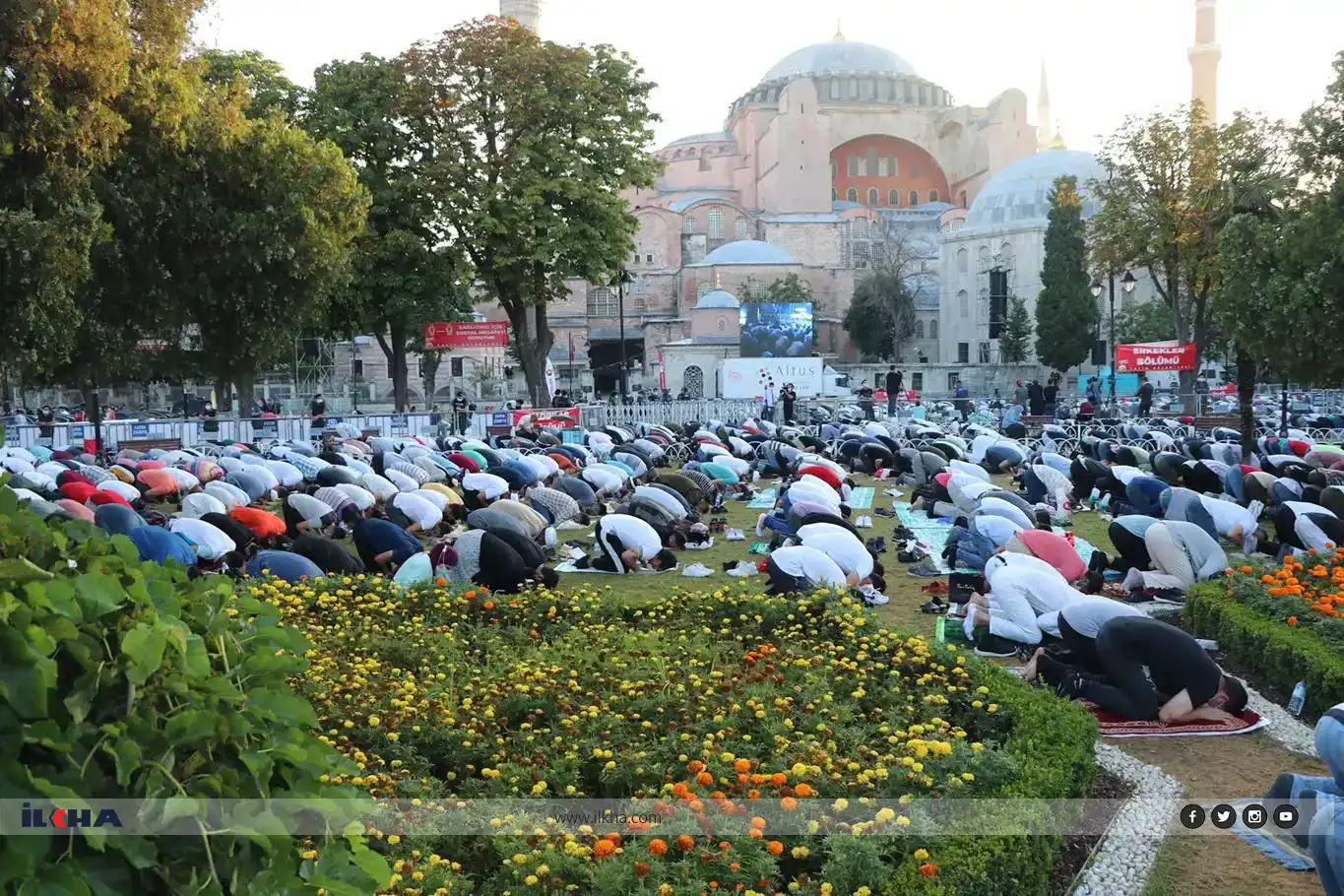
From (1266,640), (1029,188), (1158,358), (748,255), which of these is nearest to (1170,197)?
(1158,358)

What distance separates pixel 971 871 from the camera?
473 centimetres

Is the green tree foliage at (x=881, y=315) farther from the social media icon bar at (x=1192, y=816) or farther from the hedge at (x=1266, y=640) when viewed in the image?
the social media icon bar at (x=1192, y=816)

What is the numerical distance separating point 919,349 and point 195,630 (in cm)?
7143

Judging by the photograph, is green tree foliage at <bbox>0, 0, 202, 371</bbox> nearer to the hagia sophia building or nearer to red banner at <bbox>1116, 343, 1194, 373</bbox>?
red banner at <bbox>1116, 343, 1194, 373</bbox>

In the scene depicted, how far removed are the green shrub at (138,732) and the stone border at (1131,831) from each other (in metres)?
4.05

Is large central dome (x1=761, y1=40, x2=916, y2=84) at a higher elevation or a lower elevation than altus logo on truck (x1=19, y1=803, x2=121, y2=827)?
higher

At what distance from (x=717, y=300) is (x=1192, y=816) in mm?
61606

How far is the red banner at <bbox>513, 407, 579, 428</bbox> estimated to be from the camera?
2830 cm

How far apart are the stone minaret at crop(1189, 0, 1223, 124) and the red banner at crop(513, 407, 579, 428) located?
40.1 metres

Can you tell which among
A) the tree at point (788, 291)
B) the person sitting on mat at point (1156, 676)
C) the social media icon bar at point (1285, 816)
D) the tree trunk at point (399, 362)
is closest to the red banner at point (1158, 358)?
the tree trunk at point (399, 362)

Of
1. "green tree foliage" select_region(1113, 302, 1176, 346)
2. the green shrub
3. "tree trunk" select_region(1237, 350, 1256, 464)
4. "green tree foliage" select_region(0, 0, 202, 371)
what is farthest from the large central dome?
the green shrub

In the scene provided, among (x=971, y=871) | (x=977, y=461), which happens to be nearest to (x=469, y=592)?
(x=971, y=871)

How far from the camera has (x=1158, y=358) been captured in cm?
2869

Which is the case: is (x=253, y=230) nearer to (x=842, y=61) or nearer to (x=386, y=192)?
(x=386, y=192)
